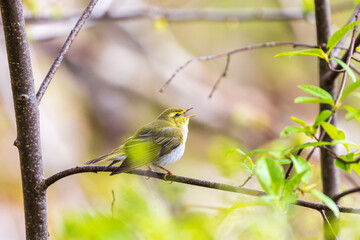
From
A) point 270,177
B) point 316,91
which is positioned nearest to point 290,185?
point 270,177

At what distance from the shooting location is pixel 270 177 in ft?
3.01

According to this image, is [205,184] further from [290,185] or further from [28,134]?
[28,134]

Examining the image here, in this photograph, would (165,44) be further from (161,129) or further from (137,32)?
(161,129)

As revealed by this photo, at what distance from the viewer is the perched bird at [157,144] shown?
2.14 meters

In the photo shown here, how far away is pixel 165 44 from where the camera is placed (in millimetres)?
7793

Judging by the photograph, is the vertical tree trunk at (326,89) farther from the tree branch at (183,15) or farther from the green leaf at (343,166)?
the tree branch at (183,15)

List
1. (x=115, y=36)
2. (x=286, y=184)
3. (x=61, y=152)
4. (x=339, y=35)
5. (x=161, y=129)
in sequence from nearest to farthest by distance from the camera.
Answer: (x=286, y=184) < (x=339, y=35) < (x=161, y=129) < (x=61, y=152) < (x=115, y=36)

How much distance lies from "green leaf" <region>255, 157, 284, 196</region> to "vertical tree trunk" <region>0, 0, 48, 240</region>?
66 centimetres

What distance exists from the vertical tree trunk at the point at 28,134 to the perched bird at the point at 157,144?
538 mm

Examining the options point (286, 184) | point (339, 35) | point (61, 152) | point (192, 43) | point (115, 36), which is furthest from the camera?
point (192, 43)

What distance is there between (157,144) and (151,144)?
0.07 m

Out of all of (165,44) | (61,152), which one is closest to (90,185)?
(61,152)

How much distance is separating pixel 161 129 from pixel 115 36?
5891 mm

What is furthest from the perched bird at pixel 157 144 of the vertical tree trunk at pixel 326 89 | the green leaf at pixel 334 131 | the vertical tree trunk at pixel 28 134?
the green leaf at pixel 334 131
